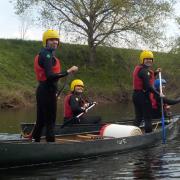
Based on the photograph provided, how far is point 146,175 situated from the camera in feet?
31.8

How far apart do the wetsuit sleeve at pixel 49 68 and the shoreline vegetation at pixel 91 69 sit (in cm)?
1863

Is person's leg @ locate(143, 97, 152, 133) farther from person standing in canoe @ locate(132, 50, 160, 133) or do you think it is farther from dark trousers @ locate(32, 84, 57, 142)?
dark trousers @ locate(32, 84, 57, 142)

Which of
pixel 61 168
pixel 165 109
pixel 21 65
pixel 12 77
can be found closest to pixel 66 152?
pixel 61 168

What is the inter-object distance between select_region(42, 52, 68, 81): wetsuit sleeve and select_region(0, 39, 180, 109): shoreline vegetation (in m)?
18.6

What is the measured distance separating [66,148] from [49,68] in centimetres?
173

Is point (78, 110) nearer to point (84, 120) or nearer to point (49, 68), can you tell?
point (84, 120)

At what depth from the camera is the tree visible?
1439 inches

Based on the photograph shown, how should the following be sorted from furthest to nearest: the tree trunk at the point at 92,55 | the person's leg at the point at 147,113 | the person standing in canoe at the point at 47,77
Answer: the tree trunk at the point at 92,55 < the person's leg at the point at 147,113 < the person standing in canoe at the point at 47,77

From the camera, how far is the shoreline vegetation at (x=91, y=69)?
32719mm

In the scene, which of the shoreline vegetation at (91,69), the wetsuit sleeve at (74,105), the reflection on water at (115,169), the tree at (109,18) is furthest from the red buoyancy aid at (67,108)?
the tree at (109,18)

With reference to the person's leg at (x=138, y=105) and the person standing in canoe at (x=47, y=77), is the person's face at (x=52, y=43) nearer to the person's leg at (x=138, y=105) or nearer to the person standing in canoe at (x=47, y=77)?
the person standing in canoe at (x=47, y=77)

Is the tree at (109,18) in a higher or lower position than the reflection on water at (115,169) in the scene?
higher

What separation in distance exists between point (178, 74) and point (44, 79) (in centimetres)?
2637

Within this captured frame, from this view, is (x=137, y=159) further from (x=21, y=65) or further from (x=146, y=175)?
(x=21, y=65)
